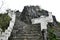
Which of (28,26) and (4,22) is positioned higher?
(4,22)

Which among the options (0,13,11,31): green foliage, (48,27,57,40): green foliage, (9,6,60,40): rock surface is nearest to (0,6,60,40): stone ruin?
(9,6,60,40): rock surface

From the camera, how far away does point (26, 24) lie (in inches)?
845

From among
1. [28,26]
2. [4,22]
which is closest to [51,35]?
[28,26]

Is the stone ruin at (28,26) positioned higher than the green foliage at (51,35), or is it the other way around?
the stone ruin at (28,26)

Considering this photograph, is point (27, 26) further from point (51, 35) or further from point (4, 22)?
point (51, 35)

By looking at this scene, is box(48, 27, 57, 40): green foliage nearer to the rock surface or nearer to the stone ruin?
the stone ruin

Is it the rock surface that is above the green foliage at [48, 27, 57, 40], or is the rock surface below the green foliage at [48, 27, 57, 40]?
above

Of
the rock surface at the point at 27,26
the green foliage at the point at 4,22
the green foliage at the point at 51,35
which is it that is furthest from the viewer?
the green foliage at the point at 4,22

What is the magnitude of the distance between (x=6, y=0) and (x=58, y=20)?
639 centimetres

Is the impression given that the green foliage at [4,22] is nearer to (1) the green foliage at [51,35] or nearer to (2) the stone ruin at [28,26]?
(2) the stone ruin at [28,26]

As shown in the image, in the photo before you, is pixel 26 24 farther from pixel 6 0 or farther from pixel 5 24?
pixel 6 0

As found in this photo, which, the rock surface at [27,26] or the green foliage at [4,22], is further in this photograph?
the green foliage at [4,22]

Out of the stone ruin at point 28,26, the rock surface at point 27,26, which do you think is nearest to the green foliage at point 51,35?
the stone ruin at point 28,26

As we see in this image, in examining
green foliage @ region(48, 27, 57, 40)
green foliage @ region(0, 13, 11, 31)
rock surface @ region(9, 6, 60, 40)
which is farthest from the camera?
green foliage @ region(0, 13, 11, 31)
